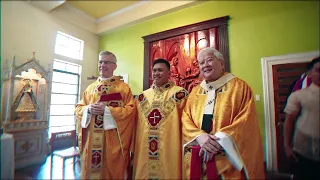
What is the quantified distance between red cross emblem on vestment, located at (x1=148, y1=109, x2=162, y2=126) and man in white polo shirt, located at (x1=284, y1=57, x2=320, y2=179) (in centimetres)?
78

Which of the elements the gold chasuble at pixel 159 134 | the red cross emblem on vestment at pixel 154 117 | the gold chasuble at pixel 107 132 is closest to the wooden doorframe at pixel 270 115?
the gold chasuble at pixel 159 134

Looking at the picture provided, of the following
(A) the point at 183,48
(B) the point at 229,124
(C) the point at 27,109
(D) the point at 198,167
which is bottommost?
(D) the point at 198,167

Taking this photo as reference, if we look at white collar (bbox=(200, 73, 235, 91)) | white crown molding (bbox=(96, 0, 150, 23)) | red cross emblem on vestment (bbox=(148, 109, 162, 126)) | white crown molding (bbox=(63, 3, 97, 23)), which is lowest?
red cross emblem on vestment (bbox=(148, 109, 162, 126))

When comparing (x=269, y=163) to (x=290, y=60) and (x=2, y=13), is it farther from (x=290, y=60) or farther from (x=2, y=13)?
(x=2, y=13)

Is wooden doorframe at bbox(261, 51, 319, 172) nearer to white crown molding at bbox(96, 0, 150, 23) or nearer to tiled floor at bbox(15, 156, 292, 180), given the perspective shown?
tiled floor at bbox(15, 156, 292, 180)

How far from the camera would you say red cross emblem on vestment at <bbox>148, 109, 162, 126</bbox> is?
3.90 ft

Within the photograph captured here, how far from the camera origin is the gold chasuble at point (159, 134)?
3.52 ft

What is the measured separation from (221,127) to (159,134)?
1.49 ft

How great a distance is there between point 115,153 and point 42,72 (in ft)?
2.35

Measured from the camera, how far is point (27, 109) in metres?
0.68

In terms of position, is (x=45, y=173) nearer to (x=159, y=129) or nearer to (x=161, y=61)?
(x=159, y=129)

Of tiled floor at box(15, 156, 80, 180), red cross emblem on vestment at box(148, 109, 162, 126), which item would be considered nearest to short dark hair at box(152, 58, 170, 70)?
red cross emblem on vestment at box(148, 109, 162, 126)

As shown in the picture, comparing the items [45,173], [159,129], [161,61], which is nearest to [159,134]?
[159,129]

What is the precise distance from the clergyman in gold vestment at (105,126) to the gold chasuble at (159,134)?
4.3 inches
